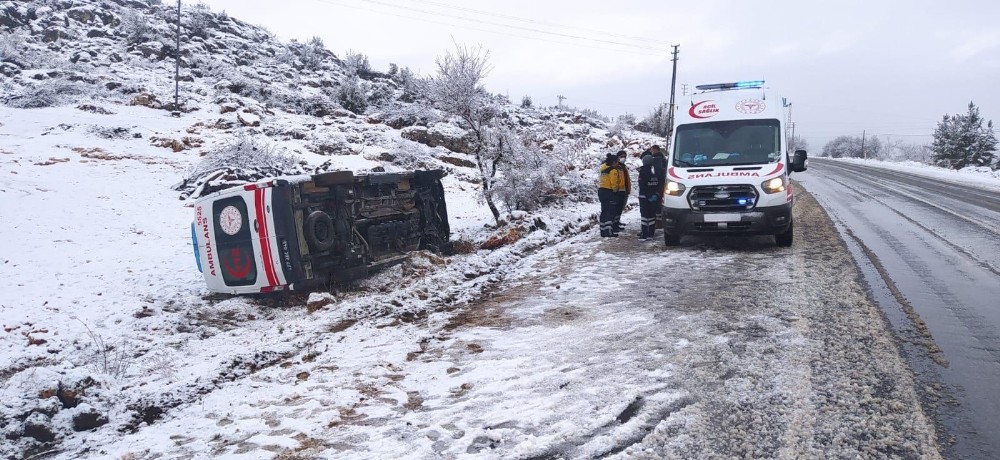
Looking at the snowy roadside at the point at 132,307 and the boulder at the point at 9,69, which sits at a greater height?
the boulder at the point at 9,69

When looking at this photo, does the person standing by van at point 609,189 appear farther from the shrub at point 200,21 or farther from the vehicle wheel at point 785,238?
the shrub at point 200,21

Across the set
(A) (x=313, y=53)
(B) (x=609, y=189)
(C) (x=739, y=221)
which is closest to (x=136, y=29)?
(A) (x=313, y=53)

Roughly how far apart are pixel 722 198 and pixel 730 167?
0.65 metres

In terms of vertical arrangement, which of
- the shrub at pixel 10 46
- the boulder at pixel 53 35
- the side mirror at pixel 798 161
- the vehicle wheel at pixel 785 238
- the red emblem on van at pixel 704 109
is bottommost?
the vehicle wheel at pixel 785 238

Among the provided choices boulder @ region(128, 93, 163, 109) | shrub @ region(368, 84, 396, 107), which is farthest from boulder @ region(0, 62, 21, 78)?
shrub @ region(368, 84, 396, 107)

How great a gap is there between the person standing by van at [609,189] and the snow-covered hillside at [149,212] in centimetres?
117

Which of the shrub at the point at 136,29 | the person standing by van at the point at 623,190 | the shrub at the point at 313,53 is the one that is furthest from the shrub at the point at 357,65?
the person standing by van at the point at 623,190

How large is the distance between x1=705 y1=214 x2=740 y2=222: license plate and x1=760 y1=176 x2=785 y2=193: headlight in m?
0.57

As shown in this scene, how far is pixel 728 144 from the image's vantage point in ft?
31.2

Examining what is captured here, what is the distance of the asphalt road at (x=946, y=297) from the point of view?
344 centimetres

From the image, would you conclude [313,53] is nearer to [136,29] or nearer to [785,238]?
[136,29]

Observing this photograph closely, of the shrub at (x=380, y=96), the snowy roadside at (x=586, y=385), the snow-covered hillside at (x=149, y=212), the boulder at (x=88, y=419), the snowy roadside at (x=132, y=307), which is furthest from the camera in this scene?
the shrub at (x=380, y=96)

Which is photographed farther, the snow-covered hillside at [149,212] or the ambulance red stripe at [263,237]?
the ambulance red stripe at [263,237]

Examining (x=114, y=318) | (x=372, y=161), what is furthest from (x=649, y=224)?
(x=372, y=161)
